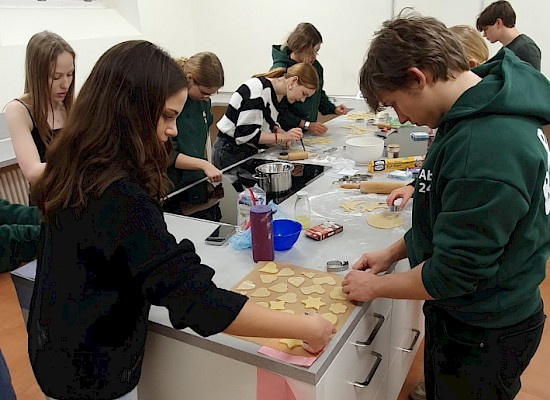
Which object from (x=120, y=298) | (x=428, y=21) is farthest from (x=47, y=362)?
(x=428, y=21)

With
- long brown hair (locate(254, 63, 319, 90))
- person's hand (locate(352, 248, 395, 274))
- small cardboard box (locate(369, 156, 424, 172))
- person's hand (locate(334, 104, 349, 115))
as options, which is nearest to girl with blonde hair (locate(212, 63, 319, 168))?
long brown hair (locate(254, 63, 319, 90))

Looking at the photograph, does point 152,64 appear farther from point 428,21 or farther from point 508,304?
point 508,304

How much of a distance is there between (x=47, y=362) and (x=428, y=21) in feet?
3.18

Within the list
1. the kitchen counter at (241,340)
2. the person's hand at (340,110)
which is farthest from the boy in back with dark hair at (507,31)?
the kitchen counter at (241,340)

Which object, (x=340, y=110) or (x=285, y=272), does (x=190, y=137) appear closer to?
(x=285, y=272)

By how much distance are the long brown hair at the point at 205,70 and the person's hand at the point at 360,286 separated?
1169 millimetres

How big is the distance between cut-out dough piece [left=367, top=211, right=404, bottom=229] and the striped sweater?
0.91m

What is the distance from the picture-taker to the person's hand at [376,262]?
1107 mm

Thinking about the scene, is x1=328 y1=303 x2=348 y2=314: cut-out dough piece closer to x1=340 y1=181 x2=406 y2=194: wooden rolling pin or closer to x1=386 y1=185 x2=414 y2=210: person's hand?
x1=386 y1=185 x2=414 y2=210: person's hand

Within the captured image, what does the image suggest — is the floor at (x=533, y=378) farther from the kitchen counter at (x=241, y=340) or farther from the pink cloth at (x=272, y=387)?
the pink cloth at (x=272, y=387)

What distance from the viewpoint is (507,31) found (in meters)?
2.82

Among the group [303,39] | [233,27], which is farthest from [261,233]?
[233,27]

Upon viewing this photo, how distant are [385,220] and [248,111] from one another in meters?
0.99

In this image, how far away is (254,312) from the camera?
81 cm
